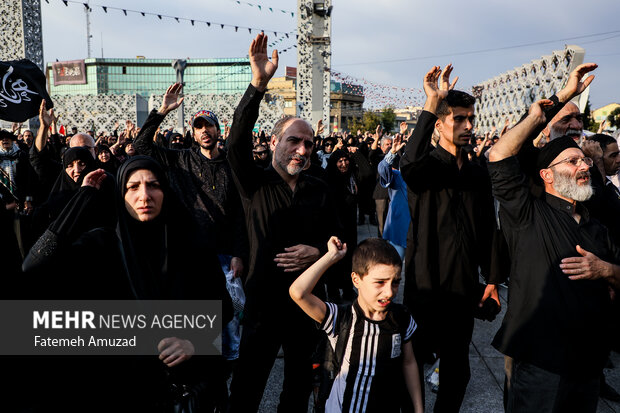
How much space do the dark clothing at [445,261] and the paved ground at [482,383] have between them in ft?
2.42

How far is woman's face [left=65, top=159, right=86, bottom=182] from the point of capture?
13.5 feet

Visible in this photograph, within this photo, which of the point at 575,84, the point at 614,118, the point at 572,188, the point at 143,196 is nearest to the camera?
the point at 143,196

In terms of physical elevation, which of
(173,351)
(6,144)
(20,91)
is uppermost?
(20,91)

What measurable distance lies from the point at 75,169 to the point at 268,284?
2822mm

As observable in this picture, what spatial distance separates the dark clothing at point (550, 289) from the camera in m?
2.07

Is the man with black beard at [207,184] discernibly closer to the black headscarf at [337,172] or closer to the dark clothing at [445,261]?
the dark clothing at [445,261]

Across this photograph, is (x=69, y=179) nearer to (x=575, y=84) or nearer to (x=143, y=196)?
A: (x=143, y=196)

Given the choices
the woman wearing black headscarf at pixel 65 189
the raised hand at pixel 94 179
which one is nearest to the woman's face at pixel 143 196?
Answer: the raised hand at pixel 94 179

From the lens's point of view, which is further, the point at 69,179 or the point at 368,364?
the point at 69,179

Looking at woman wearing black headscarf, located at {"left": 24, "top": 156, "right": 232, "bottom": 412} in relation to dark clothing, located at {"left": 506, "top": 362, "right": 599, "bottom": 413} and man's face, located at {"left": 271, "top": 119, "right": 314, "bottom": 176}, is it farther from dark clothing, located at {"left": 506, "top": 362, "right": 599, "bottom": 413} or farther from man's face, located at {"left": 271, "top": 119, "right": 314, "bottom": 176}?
dark clothing, located at {"left": 506, "top": 362, "right": 599, "bottom": 413}

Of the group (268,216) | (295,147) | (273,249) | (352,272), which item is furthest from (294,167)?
(352,272)

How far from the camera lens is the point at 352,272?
221cm

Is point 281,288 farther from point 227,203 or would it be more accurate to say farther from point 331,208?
point 227,203

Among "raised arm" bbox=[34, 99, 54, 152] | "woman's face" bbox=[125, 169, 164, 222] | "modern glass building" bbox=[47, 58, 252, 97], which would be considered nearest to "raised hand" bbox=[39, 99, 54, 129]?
"raised arm" bbox=[34, 99, 54, 152]
